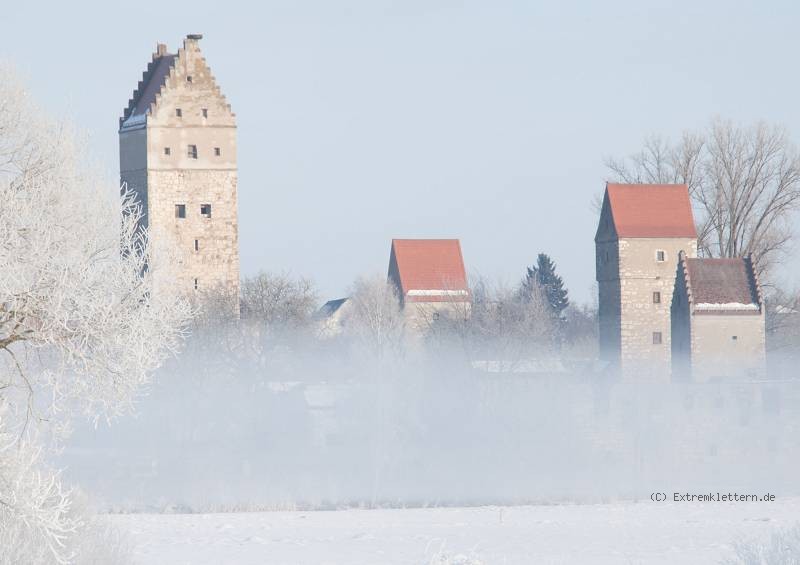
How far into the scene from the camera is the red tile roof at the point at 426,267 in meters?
59.2

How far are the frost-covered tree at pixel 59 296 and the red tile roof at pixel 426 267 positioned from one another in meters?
43.6

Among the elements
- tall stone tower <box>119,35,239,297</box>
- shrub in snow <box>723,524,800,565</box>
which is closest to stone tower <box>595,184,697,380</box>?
tall stone tower <box>119,35,239,297</box>

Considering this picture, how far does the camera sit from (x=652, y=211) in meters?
51.4

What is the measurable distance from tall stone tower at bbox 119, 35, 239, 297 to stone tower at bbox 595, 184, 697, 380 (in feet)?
41.0

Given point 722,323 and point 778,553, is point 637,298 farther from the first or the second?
point 778,553

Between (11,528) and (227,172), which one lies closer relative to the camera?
(11,528)

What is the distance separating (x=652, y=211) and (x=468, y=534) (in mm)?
33596

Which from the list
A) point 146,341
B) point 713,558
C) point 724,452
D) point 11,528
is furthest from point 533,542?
point 724,452

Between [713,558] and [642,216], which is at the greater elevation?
[642,216]

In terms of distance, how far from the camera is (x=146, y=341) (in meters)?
13.0

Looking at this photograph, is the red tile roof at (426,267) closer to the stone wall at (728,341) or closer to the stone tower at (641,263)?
the stone tower at (641,263)

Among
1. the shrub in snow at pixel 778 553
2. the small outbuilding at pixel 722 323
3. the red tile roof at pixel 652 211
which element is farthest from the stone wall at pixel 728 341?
the shrub in snow at pixel 778 553

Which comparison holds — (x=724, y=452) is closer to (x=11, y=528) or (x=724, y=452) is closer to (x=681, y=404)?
(x=681, y=404)

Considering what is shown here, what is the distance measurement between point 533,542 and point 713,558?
8.77 feet
